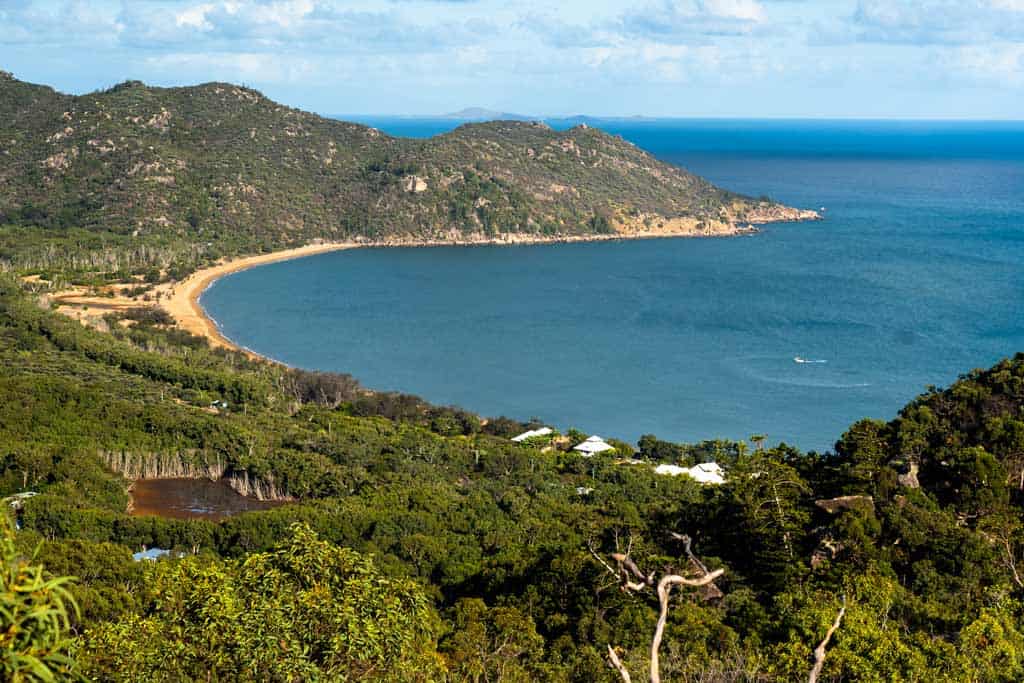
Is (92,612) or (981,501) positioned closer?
(92,612)

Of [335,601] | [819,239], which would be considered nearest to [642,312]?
[819,239]

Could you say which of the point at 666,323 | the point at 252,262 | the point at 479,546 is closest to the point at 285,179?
the point at 252,262

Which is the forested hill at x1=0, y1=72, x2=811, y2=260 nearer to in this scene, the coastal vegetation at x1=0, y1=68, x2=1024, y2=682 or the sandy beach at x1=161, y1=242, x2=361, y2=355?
the sandy beach at x1=161, y1=242, x2=361, y2=355

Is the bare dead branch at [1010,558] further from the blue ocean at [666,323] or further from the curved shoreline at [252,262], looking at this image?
the curved shoreline at [252,262]

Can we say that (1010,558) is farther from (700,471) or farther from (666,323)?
(666,323)

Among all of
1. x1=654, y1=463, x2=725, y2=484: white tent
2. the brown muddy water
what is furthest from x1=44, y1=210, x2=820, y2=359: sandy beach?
x1=654, y1=463, x2=725, y2=484: white tent

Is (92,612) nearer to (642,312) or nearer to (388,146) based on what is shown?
(642,312)

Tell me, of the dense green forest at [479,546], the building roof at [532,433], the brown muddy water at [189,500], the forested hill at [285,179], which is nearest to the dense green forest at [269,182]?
the forested hill at [285,179]
